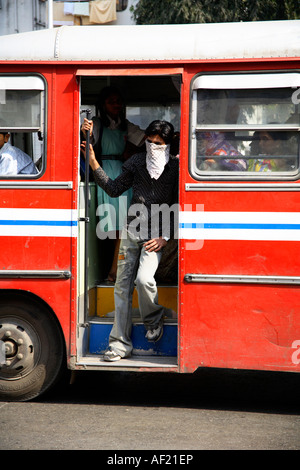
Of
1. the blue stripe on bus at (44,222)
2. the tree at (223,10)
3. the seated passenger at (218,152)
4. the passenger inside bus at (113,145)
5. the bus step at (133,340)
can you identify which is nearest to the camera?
the seated passenger at (218,152)

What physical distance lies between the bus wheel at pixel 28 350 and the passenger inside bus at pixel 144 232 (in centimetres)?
49

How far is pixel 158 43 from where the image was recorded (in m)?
5.64

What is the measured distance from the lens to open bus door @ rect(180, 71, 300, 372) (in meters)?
5.51

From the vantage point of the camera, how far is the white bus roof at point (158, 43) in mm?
5531

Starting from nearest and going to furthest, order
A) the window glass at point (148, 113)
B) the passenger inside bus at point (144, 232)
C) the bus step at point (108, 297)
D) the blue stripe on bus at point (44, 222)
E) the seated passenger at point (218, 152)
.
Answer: the seated passenger at point (218, 152) < the blue stripe on bus at point (44, 222) < the passenger inside bus at point (144, 232) < the bus step at point (108, 297) < the window glass at point (148, 113)

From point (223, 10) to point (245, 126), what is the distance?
31.2ft

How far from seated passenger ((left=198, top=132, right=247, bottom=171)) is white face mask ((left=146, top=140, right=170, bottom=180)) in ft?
1.48

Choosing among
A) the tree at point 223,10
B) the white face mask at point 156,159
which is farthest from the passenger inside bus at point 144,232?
the tree at point 223,10

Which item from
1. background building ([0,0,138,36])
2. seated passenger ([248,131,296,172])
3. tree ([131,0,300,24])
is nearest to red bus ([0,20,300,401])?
seated passenger ([248,131,296,172])

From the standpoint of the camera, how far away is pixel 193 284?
562 centimetres

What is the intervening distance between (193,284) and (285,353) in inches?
35.7

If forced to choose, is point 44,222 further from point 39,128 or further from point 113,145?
point 113,145

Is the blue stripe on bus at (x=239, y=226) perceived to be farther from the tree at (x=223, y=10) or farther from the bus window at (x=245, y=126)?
the tree at (x=223, y=10)

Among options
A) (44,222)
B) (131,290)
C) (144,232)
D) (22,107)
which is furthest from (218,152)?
(22,107)
